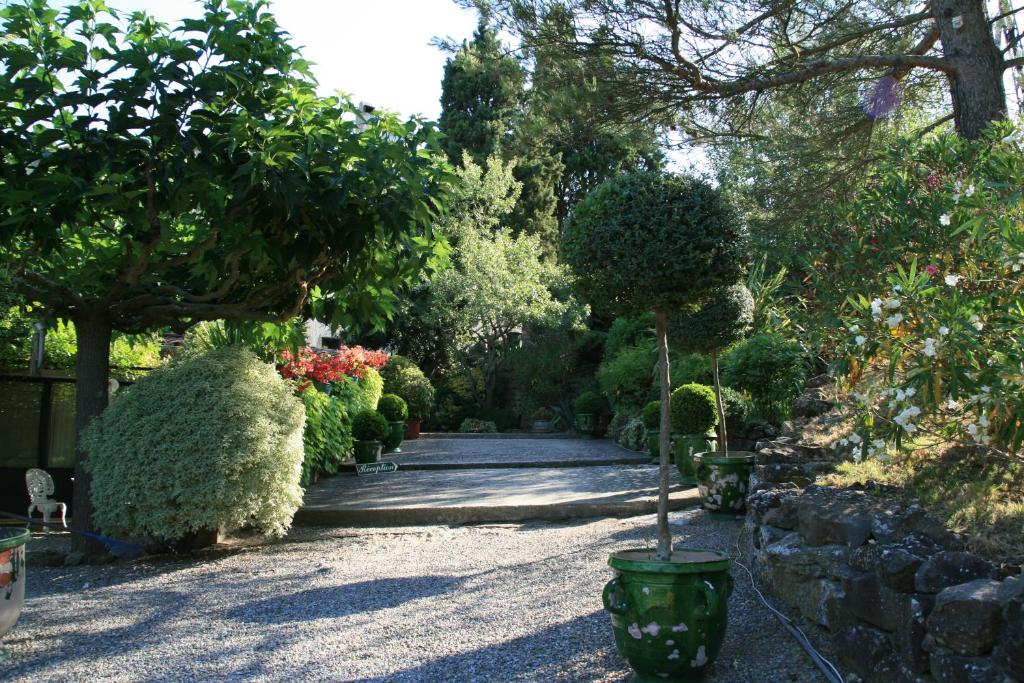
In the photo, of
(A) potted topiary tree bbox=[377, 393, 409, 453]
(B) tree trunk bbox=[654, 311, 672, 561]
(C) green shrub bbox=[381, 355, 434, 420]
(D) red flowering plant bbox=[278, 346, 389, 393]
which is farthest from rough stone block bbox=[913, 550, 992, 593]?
(C) green shrub bbox=[381, 355, 434, 420]

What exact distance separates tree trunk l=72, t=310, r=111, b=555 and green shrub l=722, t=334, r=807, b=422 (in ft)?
22.7

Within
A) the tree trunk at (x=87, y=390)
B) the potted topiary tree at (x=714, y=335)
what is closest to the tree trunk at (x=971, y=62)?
the potted topiary tree at (x=714, y=335)

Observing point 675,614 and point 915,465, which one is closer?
point 675,614

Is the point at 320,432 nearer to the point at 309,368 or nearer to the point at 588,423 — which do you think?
the point at 309,368

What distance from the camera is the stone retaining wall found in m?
2.64

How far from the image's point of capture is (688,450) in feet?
33.0

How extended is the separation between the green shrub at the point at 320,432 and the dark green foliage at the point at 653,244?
4544 mm

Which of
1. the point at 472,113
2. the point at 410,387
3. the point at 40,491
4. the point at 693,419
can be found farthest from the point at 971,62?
the point at 472,113

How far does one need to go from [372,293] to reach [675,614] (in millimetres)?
4087

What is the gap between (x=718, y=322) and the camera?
8.84 m

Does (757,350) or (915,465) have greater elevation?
(757,350)

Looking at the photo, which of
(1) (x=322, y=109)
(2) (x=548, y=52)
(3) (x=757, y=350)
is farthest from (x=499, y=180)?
(1) (x=322, y=109)

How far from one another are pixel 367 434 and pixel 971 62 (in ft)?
28.8

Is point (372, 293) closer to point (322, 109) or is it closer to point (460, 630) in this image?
point (322, 109)
